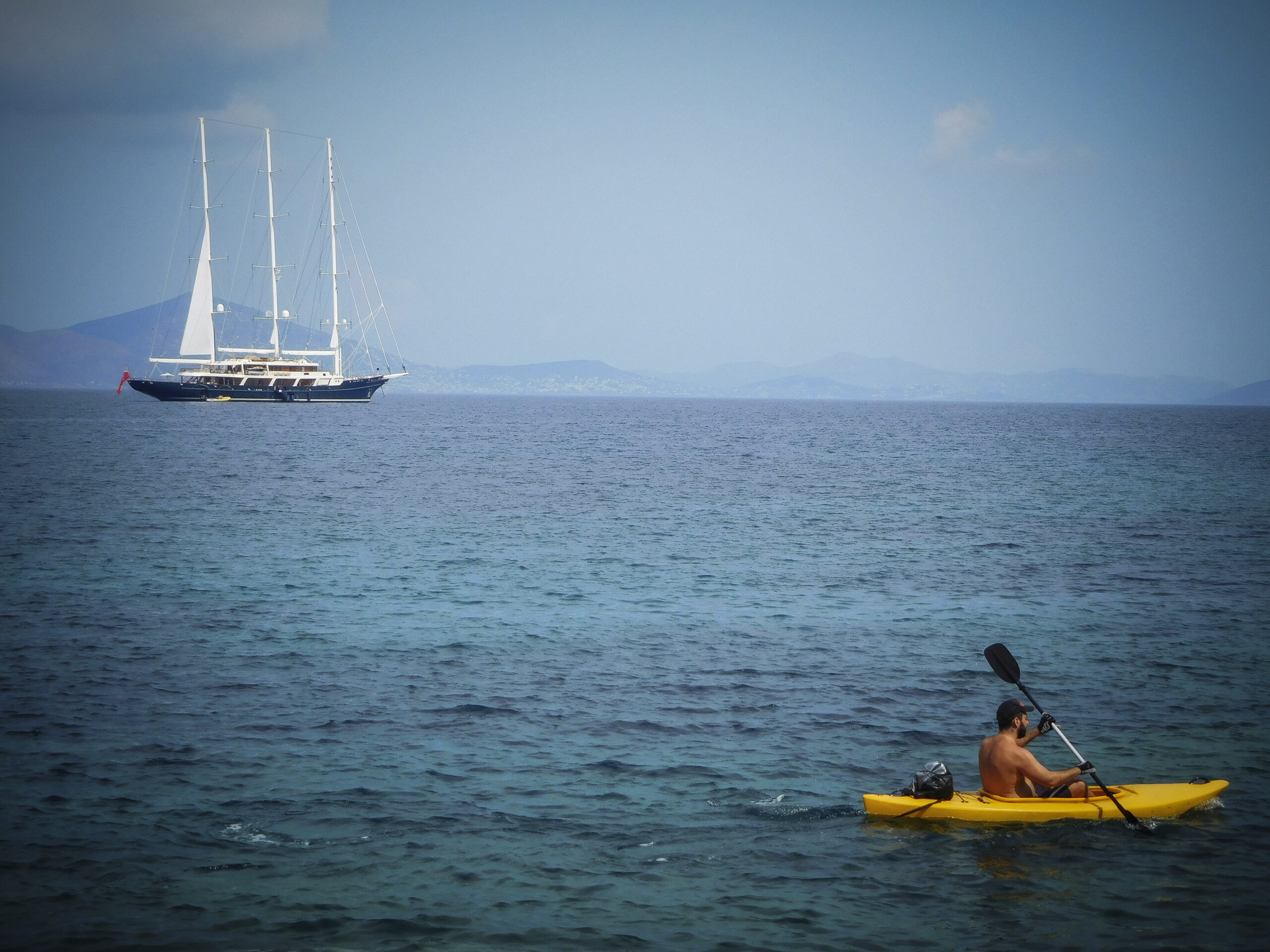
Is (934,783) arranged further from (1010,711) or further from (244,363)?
(244,363)

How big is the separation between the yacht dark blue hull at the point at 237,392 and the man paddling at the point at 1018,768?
133 meters

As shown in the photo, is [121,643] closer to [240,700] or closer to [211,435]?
[240,700]

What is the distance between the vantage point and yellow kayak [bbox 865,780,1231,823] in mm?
11711

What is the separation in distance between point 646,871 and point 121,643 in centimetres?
1282

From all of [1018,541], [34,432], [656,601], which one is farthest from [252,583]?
[34,432]

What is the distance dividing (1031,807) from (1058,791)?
548mm

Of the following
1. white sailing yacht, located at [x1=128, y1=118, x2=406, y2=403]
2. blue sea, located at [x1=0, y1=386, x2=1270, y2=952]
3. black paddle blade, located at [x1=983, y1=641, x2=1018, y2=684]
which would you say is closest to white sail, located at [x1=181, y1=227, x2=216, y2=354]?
white sailing yacht, located at [x1=128, y1=118, x2=406, y2=403]

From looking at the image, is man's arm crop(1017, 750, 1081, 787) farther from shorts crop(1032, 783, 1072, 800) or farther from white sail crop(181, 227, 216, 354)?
white sail crop(181, 227, 216, 354)

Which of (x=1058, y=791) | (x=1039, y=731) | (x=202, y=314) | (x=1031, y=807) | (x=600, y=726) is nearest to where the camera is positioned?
(x=1031, y=807)

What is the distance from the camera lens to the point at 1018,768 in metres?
11.9

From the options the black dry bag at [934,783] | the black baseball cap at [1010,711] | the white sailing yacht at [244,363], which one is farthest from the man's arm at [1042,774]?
the white sailing yacht at [244,363]

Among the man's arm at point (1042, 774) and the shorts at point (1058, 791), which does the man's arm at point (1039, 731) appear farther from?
the shorts at point (1058, 791)

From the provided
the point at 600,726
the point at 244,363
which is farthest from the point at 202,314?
the point at 600,726

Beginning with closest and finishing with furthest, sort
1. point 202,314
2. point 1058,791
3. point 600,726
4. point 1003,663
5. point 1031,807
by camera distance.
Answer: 1. point 1031,807
2. point 1058,791
3. point 1003,663
4. point 600,726
5. point 202,314
